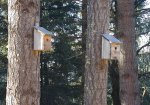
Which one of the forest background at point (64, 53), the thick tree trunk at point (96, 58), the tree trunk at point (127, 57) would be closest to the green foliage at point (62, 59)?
the forest background at point (64, 53)

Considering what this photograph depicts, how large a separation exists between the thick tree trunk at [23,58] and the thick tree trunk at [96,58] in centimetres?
188

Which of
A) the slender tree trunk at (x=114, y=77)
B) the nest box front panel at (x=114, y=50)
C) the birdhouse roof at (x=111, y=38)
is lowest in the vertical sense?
the slender tree trunk at (x=114, y=77)

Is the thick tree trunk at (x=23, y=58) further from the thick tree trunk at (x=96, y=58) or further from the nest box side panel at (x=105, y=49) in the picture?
the thick tree trunk at (x=96, y=58)

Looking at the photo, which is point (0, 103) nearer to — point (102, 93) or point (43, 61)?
point (43, 61)

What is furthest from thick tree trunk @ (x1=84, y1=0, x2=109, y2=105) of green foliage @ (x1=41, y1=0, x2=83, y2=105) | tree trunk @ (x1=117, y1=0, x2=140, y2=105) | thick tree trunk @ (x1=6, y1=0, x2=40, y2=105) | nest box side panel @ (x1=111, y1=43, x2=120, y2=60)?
green foliage @ (x1=41, y1=0, x2=83, y2=105)

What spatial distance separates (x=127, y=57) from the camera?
30.9 feet

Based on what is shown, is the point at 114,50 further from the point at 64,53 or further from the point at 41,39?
the point at 64,53

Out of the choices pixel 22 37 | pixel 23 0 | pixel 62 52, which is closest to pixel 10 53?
pixel 22 37

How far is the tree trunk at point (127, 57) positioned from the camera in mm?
9383

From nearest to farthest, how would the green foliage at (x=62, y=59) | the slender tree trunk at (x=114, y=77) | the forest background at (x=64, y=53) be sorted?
the slender tree trunk at (x=114, y=77), the forest background at (x=64, y=53), the green foliage at (x=62, y=59)

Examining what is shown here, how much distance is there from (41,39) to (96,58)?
2.02m

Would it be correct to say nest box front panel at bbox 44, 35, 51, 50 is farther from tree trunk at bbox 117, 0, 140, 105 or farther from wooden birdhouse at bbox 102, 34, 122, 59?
tree trunk at bbox 117, 0, 140, 105

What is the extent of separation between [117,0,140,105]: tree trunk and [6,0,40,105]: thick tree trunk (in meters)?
4.94

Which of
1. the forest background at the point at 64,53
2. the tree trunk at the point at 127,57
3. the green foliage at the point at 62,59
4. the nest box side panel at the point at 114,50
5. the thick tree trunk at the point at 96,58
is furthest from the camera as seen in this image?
the green foliage at the point at 62,59
